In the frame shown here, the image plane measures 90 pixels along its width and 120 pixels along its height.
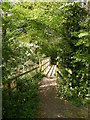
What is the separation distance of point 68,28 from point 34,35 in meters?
1.00

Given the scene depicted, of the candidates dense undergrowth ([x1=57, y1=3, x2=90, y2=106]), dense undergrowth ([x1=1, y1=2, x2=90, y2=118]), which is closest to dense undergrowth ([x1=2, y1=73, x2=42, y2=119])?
dense undergrowth ([x1=1, y1=2, x2=90, y2=118])

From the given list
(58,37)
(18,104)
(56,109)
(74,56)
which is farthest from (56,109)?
(58,37)

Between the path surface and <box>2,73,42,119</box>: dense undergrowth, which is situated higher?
<box>2,73,42,119</box>: dense undergrowth

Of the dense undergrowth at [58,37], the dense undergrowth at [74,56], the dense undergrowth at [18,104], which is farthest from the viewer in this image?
the dense undergrowth at [74,56]

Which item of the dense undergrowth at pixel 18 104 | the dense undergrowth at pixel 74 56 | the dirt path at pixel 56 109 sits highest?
the dense undergrowth at pixel 74 56

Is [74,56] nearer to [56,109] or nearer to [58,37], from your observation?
[58,37]

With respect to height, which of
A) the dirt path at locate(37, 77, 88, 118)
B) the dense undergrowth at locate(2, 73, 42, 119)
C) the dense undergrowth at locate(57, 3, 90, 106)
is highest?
the dense undergrowth at locate(57, 3, 90, 106)

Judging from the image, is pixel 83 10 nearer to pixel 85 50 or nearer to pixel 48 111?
pixel 85 50

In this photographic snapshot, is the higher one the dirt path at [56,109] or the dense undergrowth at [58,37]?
the dense undergrowth at [58,37]

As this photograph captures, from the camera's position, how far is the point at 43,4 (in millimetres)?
3326

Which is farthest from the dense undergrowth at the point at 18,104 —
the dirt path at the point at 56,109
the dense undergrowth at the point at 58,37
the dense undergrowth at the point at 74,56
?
the dense undergrowth at the point at 74,56

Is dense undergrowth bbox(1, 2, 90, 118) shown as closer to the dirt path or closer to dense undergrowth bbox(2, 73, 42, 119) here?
dense undergrowth bbox(2, 73, 42, 119)

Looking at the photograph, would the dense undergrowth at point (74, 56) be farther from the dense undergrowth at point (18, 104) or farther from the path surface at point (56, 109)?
the dense undergrowth at point (18, 104)

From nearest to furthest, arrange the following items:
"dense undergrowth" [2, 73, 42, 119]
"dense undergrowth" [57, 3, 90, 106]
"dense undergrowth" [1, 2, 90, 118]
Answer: "dense undergrowth" [2, 73, 42, 119] → "dense undergrowth" [1, 2, 90, 118] → "dense undergrowth" [57, 3, 90, 106]
